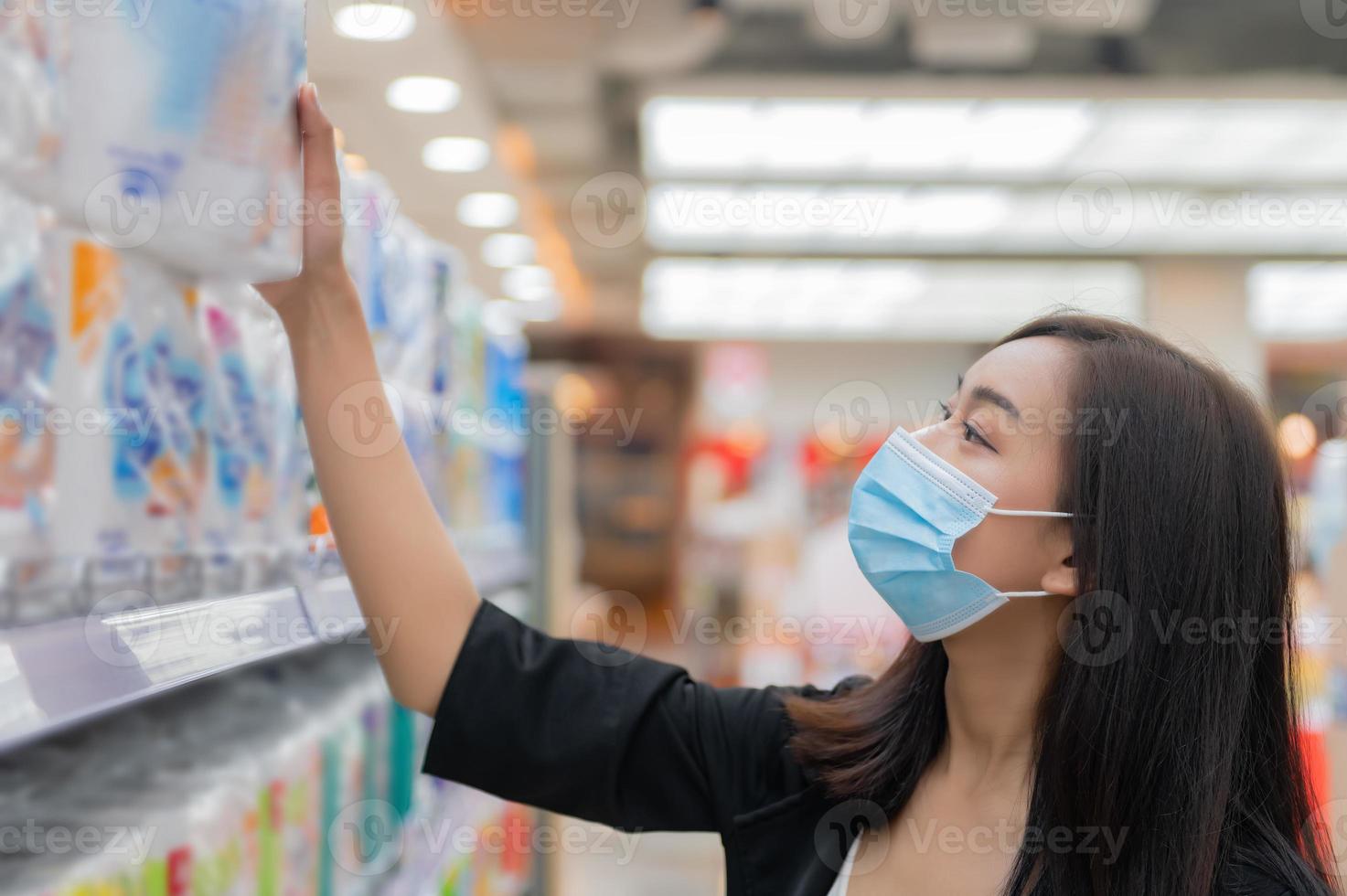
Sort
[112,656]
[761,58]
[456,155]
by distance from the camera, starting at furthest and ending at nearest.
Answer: [456,155] < [761,58] < [112,656]

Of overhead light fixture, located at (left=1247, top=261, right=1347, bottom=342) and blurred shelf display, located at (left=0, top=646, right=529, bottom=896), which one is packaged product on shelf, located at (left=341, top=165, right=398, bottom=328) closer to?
blurred shelf display, located at (left=0, top=646, right=529, bottom=896)

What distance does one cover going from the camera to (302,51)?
1001 millimetres

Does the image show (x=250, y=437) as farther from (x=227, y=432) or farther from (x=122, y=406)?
(x=122, y=406)

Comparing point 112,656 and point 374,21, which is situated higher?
point 374,21

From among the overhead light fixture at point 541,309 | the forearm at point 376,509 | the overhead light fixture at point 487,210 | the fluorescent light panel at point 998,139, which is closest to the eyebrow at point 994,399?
the forearm at point 376,509

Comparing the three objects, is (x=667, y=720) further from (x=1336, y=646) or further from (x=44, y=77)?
(x=1336, y=646)

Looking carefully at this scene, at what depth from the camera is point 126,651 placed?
77 cm

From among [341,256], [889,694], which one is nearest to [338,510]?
[341,256]

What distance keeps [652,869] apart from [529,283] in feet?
13.5

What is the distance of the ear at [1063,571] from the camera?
1.27 m

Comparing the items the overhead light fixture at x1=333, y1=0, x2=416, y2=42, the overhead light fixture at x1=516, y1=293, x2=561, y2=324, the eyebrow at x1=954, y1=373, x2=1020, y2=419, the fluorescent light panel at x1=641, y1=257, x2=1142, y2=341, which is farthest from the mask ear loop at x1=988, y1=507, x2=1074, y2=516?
the overhead light fixture at x1=516, y1=293, x2=561, y2=324

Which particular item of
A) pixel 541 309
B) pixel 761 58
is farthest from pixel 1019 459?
pixel 541 309

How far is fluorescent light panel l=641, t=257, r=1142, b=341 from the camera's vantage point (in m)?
8.19

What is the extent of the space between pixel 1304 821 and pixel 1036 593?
0.36 meters
